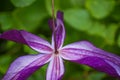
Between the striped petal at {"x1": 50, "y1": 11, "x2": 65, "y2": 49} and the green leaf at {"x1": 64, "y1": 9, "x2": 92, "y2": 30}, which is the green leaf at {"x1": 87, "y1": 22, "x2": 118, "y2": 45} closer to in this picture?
the green leaf at {"x1": 64, "y1": 9, "x2": 92, "y2": 30}

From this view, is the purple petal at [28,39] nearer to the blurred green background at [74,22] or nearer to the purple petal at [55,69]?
the purple petal at [55,69]

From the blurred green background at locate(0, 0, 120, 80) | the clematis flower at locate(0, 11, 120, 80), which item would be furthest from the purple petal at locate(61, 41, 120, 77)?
the blurred green background at locate(0, 0, 120, 80)

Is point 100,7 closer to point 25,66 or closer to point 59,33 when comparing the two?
point 59,33

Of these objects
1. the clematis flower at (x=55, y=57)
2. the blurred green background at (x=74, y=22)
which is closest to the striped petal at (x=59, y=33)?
the clematis flower at (x=55, y=57)

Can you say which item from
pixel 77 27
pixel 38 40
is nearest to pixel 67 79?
pixel 77 27

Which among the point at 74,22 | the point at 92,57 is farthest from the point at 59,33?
the point at 74,22

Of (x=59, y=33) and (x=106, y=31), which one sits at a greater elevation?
(x=59, y=33)
